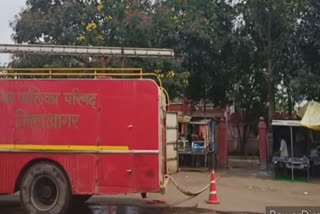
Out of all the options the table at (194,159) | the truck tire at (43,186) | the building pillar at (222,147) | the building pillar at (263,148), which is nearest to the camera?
the truck tire at (43,186)

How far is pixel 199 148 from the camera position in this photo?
20797 millimetres

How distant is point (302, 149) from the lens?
19375mm

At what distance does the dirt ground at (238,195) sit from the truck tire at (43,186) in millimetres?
1952

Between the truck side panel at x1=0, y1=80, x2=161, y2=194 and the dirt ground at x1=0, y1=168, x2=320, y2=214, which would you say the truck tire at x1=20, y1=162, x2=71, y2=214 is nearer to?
the truck side panel at x1=0, y1=80, x2=161, y2=194

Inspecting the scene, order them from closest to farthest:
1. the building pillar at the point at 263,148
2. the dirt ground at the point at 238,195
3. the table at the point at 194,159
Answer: the dirt ground at the point at 238,195 < the table at the point at 194,159 < the building pillar at the point at 263,148

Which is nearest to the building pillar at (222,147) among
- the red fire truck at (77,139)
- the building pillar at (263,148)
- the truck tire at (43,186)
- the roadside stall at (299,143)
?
the building pillar at (263,148)

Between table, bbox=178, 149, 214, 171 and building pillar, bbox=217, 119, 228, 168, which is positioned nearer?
table, bbox=178, 149, 214, 171

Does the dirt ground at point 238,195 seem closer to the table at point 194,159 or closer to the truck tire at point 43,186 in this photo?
the table at point 194,159

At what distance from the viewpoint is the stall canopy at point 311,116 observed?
1784 centimetres

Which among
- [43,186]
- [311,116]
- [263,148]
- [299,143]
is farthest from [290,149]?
[43,186]

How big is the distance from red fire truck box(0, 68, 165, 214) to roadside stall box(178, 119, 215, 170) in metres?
11.1

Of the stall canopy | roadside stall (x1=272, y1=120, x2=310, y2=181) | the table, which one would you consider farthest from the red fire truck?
the table

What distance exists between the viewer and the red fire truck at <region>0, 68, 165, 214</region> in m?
9.65

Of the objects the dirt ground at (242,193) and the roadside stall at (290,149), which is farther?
the roadside stall at (290,149)
